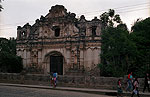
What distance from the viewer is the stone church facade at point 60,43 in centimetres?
2512

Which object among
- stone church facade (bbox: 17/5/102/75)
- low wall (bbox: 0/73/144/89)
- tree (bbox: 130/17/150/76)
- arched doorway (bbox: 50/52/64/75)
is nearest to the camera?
low wall (bbox: 0/73/144/89)

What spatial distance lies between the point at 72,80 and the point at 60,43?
27.3 feet

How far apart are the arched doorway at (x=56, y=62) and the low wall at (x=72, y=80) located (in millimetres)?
5400

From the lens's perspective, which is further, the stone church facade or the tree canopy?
the stone church facade

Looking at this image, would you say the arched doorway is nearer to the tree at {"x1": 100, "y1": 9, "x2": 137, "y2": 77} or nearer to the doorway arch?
the doorway arch

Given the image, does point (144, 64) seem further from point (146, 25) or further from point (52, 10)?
point (52, 10)

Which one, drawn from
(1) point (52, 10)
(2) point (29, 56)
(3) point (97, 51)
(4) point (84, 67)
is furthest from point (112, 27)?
(2) point (29, 56)

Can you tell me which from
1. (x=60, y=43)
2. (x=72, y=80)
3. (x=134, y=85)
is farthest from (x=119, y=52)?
(x=60, y=43)

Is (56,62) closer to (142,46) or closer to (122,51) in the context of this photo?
(122,51)

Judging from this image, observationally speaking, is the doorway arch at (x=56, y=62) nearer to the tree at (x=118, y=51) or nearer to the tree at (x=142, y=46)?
the tree at (x=118, y=51)

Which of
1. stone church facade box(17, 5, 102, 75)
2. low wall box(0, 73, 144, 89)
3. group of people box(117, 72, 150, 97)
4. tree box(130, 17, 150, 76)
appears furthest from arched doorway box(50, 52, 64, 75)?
group of people box(117, 72, 150, 97)

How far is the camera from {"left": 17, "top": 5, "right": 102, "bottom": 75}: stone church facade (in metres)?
25.1

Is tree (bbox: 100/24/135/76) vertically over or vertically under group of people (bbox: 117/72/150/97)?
over

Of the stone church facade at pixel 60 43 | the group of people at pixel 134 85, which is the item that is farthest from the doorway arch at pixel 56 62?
the group of people at pixel 134 85
